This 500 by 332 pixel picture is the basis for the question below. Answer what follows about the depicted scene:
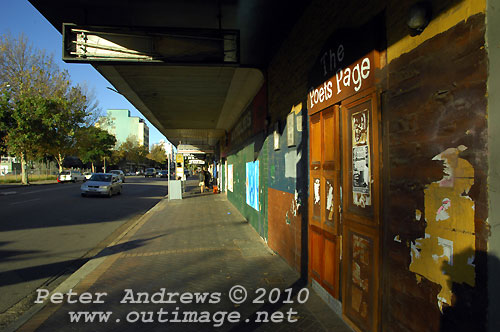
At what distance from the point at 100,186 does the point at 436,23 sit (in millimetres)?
20280

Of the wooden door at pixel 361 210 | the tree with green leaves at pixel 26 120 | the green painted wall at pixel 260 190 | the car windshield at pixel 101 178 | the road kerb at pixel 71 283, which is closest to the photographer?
the wooden door at pixel 361 210

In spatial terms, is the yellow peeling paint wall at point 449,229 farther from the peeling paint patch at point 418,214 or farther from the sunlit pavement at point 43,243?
the sunlit pavement at point 43,243

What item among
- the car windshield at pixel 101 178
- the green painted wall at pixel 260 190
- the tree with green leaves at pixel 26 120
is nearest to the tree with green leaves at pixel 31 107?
the tree with green leaves at pixel 26 120

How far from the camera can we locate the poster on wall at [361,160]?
10.3 feet

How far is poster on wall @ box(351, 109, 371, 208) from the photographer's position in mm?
3139

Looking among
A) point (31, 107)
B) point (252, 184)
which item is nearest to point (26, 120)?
point (31, 107)

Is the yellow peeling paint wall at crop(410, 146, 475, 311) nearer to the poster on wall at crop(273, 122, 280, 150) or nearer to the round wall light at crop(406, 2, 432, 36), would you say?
the round wall light at crop(406, 2, 432, 36)

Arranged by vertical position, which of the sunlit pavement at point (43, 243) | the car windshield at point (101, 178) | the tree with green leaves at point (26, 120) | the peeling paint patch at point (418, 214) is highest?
the tree with green leaves at point (26, 120)

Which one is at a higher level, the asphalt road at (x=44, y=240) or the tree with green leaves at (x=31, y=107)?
the tree with green leaves at (x=31, y=107)

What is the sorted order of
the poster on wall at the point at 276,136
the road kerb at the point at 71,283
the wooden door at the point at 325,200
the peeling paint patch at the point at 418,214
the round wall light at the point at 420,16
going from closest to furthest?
the round wall light at the point at 420,16, the peeling paint patch at the point at 418,214, the road kerb at the point at 71,283, the wooden door at the point at 325,200, the poster on wall at the point at 276,136

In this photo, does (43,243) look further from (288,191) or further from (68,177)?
(68,177)

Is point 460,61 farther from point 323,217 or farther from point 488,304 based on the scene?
point 323,217

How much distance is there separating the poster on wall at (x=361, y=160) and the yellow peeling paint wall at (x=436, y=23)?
0.65m

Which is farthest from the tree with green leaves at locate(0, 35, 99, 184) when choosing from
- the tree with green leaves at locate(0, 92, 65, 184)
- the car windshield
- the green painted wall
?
the green painted wall
